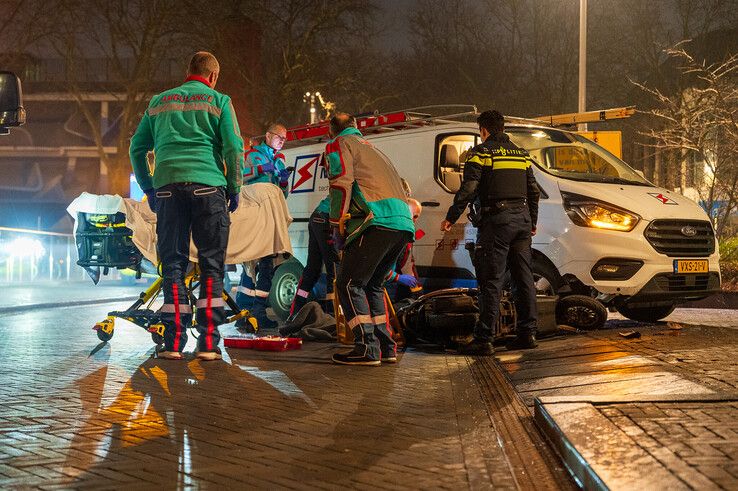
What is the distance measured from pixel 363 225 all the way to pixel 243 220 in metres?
2.20

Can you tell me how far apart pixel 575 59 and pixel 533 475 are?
33.9 meters

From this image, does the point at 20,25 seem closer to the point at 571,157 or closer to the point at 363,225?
the point at 571,157

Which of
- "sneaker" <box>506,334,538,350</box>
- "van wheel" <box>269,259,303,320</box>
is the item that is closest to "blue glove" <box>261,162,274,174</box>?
"van wheel" <box>269,259,303,320</box>

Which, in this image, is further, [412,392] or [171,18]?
[171,18]

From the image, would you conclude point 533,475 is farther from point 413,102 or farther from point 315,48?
point 413,102

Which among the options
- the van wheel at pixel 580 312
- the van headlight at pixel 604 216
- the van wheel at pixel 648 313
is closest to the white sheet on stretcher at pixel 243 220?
the van wheel at pixel 580 312

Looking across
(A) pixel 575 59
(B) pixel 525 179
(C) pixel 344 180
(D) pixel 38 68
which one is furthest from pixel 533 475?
(D) pixel 38 68

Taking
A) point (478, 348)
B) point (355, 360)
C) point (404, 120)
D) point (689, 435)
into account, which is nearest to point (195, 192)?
point (355, 360)

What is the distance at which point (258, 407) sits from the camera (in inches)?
224

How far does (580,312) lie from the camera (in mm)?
9289

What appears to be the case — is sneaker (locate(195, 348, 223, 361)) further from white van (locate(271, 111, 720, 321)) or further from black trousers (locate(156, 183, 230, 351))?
white van (locate(271, 111, 720, 321))

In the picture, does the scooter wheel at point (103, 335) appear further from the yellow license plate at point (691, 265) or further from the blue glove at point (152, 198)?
the yellow license plate at point (691, 265)

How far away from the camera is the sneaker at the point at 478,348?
8.20m

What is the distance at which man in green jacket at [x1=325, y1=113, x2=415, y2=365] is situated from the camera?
25.0 ft
